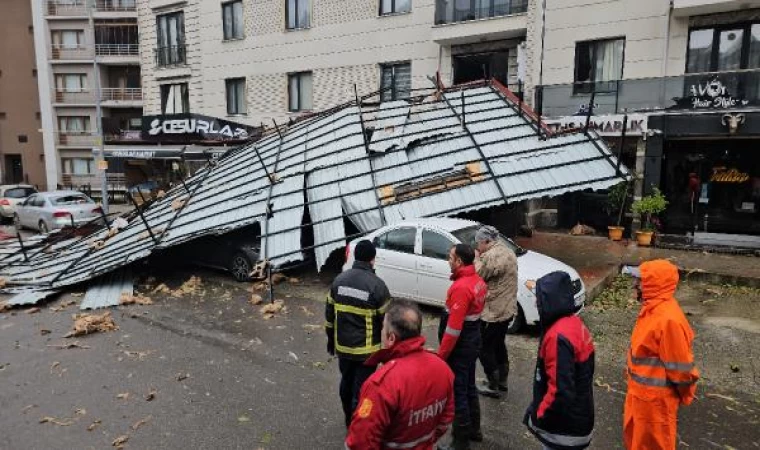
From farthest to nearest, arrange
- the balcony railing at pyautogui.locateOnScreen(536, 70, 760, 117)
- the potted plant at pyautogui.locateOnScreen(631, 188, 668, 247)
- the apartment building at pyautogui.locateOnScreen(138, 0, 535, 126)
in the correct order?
the apartment building at pyautogui.locateOnScreen(138, 0, 535, 126), the potted plant at pyautogui.locateOnScreen(631, 188, 668, 247), the balcony railing at pyautogui.locateOnScreen(536, 70, 760, 117)

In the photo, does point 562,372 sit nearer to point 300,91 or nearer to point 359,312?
point 359,312

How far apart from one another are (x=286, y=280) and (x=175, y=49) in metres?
20.8

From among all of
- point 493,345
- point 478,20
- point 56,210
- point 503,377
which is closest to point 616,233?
point 478,20

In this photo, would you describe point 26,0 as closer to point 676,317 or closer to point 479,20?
point 479,20

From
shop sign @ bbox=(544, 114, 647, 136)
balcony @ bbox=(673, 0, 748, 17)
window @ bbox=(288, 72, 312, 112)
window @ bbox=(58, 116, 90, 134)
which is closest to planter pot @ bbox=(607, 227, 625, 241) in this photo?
shop sign @ bbox=(544, 114, 647, 136)

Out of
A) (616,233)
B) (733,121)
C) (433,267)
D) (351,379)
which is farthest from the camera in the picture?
Answer: (616,233)

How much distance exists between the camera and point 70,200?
61.9ft

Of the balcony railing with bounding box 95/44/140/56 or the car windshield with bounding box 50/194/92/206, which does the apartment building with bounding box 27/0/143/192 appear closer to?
the balcony railing with bounding box 95/44/140/56

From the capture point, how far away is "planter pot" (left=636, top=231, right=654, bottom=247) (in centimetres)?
1345

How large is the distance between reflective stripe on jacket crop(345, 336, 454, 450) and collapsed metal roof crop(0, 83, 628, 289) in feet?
24.0

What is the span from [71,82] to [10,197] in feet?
76.9

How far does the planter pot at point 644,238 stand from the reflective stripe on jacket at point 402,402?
1242 centimetres

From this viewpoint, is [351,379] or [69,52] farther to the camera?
[69,52]

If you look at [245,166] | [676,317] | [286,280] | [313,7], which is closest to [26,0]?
[313,7]
